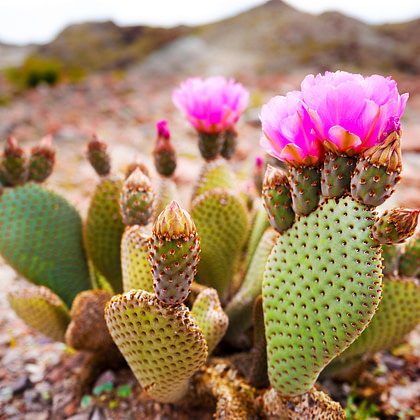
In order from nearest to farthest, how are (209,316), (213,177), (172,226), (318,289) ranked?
(172,226) < (318,289) < (209,316) < (213,177)

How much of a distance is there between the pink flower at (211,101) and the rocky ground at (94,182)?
273 mm

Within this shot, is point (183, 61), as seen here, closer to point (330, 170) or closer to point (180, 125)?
point (180, 125)

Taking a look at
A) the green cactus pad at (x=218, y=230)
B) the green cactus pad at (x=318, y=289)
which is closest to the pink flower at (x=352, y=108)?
the green cactus pad at (x=318, y=289)

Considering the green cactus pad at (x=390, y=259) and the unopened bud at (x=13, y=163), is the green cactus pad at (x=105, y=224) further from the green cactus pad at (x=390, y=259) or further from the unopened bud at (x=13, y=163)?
the green cactus pad at (x=390, y=259)

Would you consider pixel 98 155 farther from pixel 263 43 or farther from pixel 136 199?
pixel 263 43

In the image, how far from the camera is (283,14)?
1251 inches

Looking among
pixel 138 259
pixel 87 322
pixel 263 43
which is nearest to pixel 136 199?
pixel 138 259

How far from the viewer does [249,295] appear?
58.8 inches

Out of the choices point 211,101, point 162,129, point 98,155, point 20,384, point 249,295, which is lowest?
point 20,384

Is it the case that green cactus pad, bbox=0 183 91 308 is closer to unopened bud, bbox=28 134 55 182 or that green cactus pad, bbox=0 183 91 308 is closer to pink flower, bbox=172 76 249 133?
unopened bud, bbox=28 134 55 182

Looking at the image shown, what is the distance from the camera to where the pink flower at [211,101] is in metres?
1.44

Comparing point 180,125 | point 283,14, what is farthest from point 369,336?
point 283,14

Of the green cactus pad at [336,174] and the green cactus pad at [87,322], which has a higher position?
the green cactus pad at [336,174]

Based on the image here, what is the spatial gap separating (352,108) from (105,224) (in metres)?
0.99
